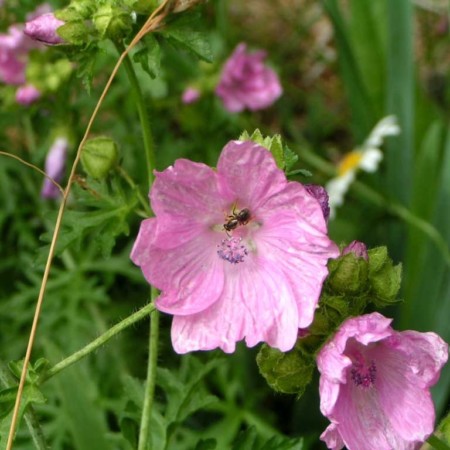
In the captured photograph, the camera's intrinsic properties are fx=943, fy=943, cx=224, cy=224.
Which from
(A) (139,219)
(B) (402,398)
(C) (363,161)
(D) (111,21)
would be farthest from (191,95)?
(B) (402,398)

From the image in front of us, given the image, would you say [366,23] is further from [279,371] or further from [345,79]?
[279,371]

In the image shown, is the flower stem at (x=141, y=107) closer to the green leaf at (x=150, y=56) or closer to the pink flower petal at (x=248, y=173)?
the green leaf at (x=150, y=56)

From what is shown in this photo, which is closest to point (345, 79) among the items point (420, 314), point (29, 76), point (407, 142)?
point (407, 142)

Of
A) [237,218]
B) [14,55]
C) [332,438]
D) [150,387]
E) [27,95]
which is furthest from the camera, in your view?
[14,55]

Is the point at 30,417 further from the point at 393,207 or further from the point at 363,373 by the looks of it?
the point at 393,207

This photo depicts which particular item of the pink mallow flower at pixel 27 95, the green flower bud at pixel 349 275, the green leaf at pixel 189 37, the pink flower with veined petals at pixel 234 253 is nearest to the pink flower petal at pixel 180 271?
the pink flower with veined petals at pixel 234 253

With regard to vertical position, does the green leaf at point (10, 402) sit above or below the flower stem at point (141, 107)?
below
